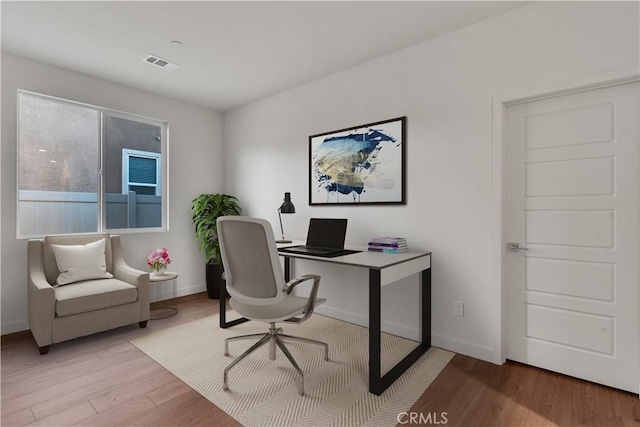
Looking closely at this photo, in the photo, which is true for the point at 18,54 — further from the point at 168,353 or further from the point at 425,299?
the point at 425,299

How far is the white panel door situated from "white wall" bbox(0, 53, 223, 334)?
12.1 ft

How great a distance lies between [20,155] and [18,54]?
3.02 feet

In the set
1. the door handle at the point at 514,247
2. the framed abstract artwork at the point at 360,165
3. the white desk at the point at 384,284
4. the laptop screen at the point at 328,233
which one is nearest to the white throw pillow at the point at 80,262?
the white desk at the point at 384,284

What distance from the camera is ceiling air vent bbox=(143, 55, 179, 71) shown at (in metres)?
2.97

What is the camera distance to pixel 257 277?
208 cm

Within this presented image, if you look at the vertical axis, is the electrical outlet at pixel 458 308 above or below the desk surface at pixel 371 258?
below

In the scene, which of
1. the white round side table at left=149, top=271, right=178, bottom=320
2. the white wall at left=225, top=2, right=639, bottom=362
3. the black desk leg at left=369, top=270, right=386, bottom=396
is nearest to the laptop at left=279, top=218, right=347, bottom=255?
the white wall at left=225, top=2, right=639, bottom=362

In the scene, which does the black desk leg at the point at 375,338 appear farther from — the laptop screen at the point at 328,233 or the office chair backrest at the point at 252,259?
the laptop screen at the point at 328,233

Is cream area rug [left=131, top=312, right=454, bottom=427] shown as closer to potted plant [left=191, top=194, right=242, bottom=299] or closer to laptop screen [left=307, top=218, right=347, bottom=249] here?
laptop screen [left=307, top=218, right=347, bottom=249]

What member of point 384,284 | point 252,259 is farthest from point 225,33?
point 384,284

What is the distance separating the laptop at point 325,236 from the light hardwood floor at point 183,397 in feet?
4.10

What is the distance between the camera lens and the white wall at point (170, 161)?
2.91m

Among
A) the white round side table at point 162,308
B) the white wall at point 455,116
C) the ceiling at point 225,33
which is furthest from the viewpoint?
the white round side table at point 162,308

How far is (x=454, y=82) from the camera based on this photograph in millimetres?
2539
